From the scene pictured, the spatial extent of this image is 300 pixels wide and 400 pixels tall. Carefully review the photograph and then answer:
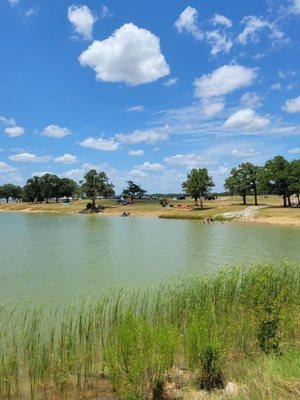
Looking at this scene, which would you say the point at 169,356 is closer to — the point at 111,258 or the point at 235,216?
the point at 111,258

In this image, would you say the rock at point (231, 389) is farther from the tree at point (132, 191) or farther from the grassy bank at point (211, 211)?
the tree at point (132, 191)

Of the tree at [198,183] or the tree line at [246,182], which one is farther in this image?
the tree at [198,183]

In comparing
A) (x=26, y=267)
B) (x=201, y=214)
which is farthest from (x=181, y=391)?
(x=201, y=214)

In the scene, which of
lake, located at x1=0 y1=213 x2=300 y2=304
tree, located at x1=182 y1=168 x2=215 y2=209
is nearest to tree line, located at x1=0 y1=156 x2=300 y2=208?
tree, located at x1=182 y1=168 x2=215 y2=209

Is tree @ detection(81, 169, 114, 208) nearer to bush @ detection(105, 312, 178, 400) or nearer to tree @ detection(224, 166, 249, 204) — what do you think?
tree @ detection(224, 166, 249, 204)

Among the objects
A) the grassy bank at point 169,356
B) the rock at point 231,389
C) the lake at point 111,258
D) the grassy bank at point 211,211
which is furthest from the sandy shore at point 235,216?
the rock at point 231,389

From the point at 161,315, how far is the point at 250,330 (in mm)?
3138

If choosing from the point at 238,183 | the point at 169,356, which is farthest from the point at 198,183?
the point at 169,356

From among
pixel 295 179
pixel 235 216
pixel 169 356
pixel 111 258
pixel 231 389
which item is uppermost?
pixel 295 179

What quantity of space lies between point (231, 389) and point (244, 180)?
112 meters

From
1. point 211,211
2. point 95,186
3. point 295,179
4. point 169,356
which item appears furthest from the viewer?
point 95,186

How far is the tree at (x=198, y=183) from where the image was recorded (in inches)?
4636

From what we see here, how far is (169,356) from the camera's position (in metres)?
11.0

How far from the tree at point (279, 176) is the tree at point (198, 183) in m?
17.4
